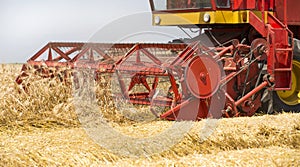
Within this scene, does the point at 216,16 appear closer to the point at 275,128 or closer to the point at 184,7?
the point at 184,7

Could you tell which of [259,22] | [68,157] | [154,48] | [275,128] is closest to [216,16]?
→ [259,22]

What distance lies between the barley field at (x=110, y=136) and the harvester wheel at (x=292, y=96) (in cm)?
126

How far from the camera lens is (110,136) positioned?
5.40 m

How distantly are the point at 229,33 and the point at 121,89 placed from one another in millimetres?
2052

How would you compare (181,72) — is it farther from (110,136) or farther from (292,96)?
(292,96)

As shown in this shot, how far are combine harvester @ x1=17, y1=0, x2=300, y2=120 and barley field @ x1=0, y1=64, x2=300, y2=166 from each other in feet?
1.21

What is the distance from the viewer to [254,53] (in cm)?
710

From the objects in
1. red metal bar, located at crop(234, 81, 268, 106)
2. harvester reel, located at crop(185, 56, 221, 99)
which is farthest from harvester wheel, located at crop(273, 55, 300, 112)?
harvester reel, located at crop(185, 56, 221, 99)

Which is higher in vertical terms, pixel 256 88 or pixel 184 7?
pixel 184 7

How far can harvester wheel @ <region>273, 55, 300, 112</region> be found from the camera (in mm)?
7766

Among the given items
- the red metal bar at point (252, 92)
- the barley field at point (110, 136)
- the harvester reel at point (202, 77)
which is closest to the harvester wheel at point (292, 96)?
the red metal bar at point (252, 92)

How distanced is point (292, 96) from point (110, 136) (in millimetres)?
3527

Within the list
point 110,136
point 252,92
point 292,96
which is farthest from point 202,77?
point 292,96

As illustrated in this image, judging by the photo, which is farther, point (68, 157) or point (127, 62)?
point (127, 62)
